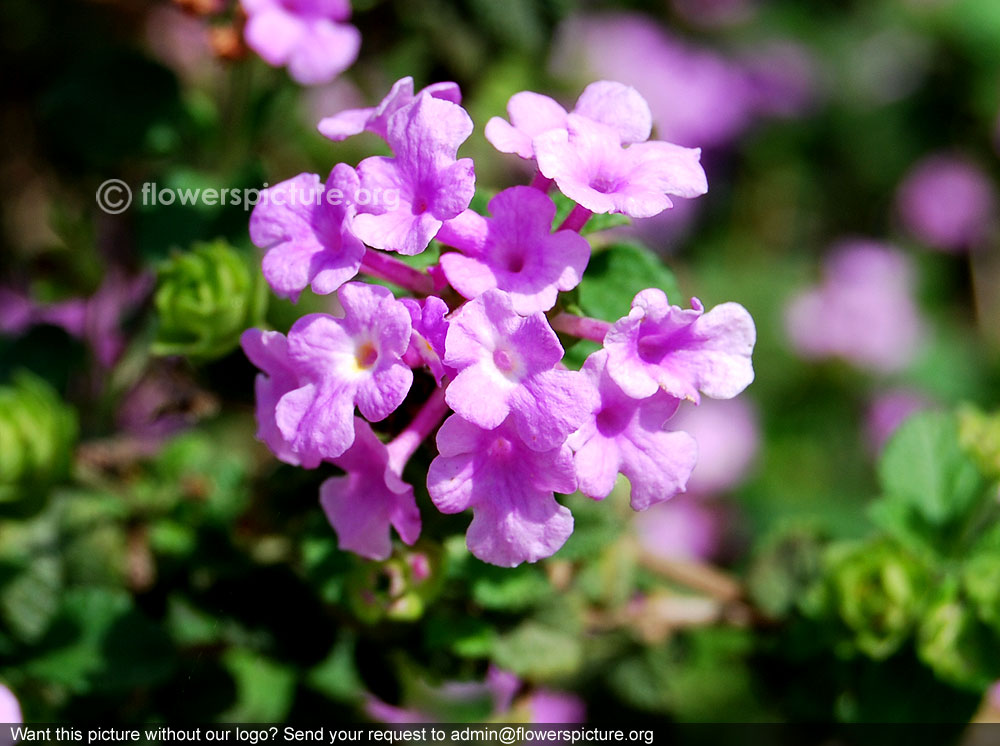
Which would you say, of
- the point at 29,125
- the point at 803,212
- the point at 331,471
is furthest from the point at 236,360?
the point at 803,212

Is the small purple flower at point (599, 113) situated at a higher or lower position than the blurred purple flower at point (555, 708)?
higher

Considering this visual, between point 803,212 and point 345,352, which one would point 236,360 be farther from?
point 803,212

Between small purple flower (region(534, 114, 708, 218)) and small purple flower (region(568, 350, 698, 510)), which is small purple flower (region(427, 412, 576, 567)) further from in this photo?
small purple flower (region(534, 114, 708, 218))

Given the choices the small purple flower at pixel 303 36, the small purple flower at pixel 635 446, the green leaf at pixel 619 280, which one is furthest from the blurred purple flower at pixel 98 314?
the small purple flower at pixel 635 446

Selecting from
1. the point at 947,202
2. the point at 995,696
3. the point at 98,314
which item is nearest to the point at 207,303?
the point at 98,314

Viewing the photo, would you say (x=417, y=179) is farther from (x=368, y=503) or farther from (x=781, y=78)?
(x=781, y=78)

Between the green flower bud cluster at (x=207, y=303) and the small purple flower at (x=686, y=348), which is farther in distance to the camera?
the green flower bud cluster at (x=207, y=303)

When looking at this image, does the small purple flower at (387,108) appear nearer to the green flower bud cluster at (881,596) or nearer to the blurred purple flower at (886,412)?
the green flower bud cluster at (881,596)
